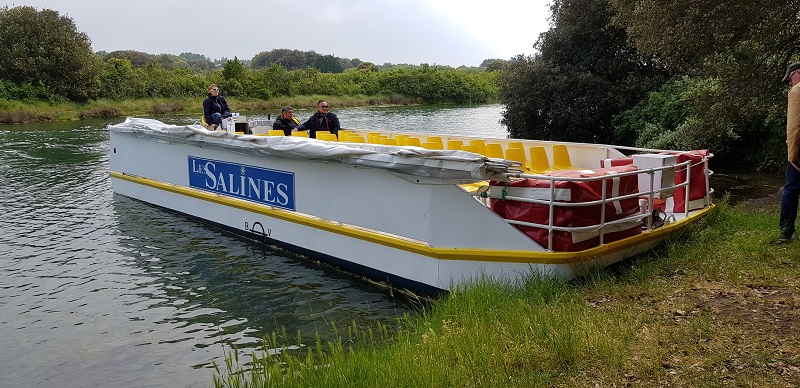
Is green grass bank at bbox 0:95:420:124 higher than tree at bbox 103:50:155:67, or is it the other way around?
tree at bbox 103:50:155:67

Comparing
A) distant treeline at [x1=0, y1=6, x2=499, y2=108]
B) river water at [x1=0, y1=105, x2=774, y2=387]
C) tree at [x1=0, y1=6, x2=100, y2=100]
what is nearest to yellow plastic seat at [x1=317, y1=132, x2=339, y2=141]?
river water at [x1=0, y1=105, x2=774, y2=387]

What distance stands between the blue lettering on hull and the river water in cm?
82

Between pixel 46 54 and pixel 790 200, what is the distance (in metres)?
55.3

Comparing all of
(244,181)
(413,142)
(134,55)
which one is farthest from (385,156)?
(134,55)

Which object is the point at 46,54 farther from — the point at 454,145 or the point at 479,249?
the point at 479,249

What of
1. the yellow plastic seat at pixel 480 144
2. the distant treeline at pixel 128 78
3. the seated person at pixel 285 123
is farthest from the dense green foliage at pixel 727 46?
the distant treeline at pixel 128 78

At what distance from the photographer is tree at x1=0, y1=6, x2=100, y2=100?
162 ft

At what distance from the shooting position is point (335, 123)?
1238 cm

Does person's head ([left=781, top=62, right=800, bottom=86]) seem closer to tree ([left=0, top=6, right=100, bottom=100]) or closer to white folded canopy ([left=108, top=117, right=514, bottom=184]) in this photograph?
white folded canopy ([left=108, top=117, right=514, bottom=184])

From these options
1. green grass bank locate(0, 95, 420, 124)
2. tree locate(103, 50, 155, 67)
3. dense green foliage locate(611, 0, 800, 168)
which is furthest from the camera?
tree locate(103, 50, 155, 67)

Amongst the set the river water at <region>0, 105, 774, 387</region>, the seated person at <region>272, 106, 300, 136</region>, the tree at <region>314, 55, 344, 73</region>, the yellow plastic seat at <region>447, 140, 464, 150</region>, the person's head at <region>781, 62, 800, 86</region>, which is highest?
the tree at <region>314, 55, 344, 73</region>

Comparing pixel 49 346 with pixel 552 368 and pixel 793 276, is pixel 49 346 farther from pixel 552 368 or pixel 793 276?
pixel 793 276

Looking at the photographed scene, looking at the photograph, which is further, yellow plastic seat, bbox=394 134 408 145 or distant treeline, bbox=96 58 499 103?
distant treeline, bbox=96 58 499 103

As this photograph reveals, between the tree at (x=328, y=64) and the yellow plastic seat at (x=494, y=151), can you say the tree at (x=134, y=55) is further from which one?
the yellow plastic seat at (x=494, y=151)
